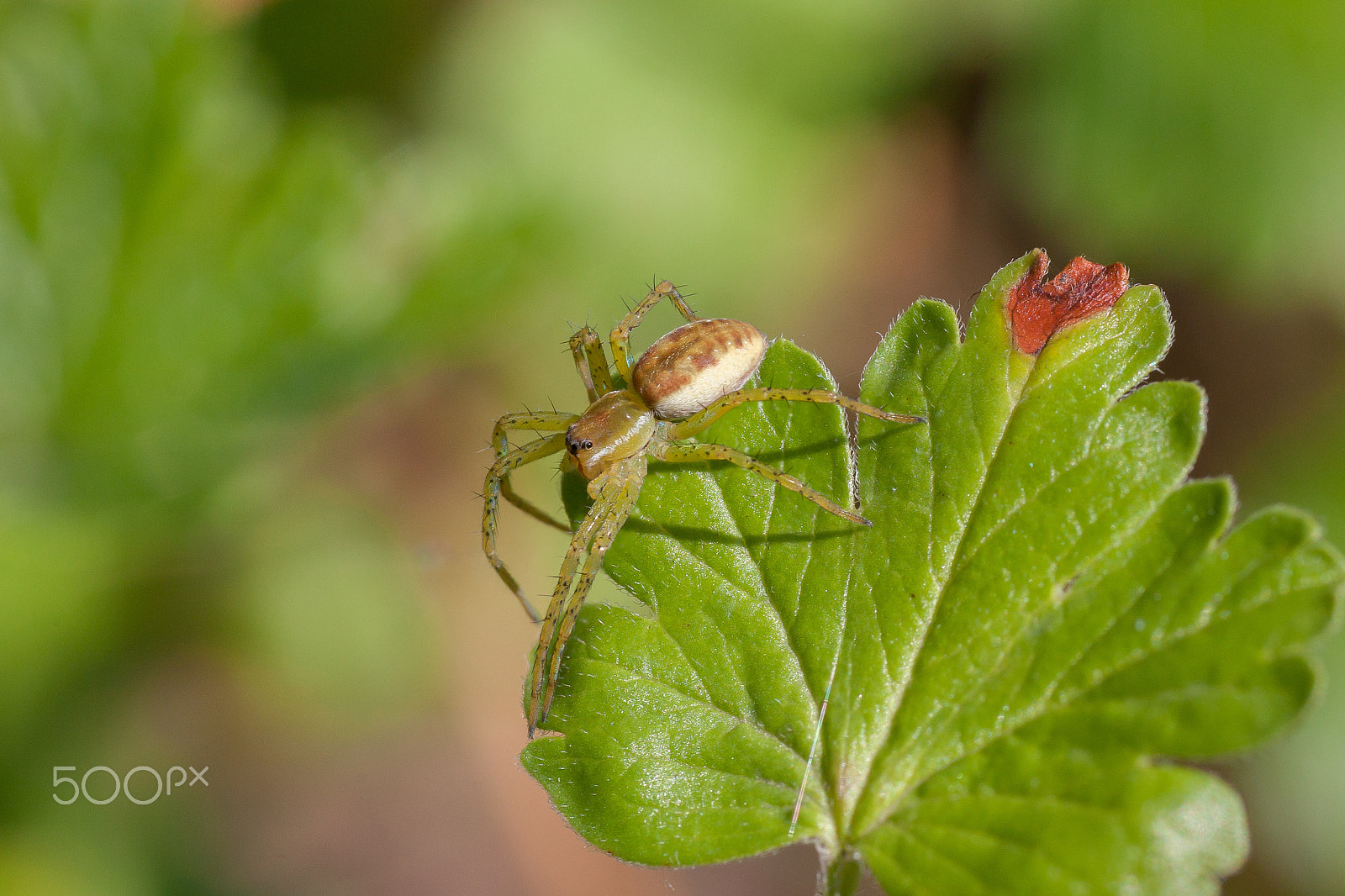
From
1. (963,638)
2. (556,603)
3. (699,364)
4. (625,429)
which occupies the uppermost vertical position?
(699,364)

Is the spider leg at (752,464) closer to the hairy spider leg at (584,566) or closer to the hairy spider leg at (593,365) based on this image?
the hairy spider leg at (584,566)

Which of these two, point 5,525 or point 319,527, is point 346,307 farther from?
point 5,525

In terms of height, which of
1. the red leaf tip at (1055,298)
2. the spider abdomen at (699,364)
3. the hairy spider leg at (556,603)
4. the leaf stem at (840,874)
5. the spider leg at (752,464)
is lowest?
the leaf stem at (840,874)

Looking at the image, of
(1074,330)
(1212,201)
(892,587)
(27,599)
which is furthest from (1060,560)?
(27,599)

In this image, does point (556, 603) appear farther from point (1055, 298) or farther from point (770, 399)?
point (1055, 298)

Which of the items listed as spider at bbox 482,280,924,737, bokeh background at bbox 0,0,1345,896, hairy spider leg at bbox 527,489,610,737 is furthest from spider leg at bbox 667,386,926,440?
bokeh background at bbox 0,0,1345,896

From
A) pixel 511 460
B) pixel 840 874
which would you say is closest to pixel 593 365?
pixel 511 460

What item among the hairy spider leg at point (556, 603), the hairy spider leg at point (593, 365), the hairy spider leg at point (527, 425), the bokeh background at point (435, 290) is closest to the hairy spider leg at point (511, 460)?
the hairy spider leg at point (527, 425)
